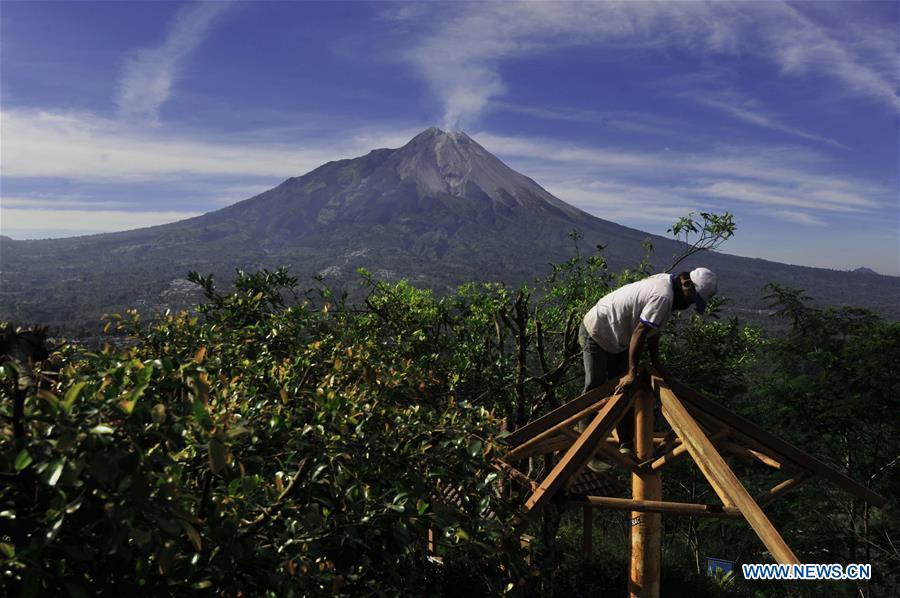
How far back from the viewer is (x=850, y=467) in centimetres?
1485

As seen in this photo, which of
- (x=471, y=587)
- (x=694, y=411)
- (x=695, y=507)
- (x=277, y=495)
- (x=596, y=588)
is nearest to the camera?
(x=277, y=495)

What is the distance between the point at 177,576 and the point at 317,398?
1262mm

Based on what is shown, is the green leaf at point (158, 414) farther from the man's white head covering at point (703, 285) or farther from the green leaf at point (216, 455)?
the man's white head covering at point (703, 285)

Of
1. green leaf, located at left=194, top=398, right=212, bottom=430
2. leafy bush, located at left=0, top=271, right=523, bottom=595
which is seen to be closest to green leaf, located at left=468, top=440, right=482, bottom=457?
leafy bush, located at left=0, top=271, right=523, bottom=595

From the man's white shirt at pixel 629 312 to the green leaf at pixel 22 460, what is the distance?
15.0 ft

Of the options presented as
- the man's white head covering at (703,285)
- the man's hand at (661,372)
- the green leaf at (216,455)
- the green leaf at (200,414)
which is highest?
the man's white head covering at (703,285)

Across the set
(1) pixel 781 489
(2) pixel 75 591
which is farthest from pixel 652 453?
(2) pixel 75 591

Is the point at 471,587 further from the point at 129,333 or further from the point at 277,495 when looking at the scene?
the point at 277,495

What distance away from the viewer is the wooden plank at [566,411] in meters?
5.79

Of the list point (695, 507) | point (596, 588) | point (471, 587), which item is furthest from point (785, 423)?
point (695, 507)

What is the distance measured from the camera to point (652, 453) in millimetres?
5738

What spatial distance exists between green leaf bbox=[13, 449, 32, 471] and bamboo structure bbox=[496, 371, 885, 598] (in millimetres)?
3116

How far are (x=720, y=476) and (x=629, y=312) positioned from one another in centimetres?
177

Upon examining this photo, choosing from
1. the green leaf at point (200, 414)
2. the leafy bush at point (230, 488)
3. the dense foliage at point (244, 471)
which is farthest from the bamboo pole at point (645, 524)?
the green leaf at point (200, 414)
